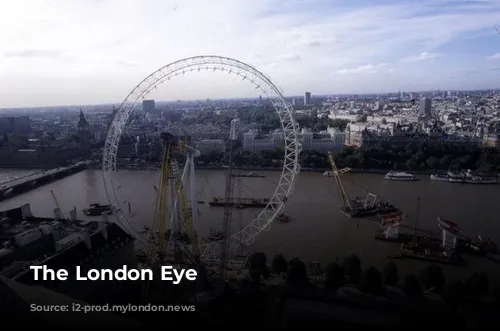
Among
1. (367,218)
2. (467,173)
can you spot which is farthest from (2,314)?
(467,173)

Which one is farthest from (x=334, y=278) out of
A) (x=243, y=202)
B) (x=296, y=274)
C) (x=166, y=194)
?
(x=243, y=202)

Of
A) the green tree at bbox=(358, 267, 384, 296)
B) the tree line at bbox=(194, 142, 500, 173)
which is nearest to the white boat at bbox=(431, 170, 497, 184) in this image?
the tree line at bbox=(194, 142, 500, 173)

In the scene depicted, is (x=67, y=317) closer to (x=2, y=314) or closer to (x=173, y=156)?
(x=2, y=314)

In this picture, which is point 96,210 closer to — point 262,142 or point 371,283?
point 371,283

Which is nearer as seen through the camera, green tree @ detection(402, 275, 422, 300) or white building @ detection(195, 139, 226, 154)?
green tree @ detection(402, 275, 422, 300)

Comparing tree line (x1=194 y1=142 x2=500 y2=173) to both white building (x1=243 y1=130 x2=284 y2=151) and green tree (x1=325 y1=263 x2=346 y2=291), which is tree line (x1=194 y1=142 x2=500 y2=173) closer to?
white building (x1=243 y1=130 x2=284 y2=151)
